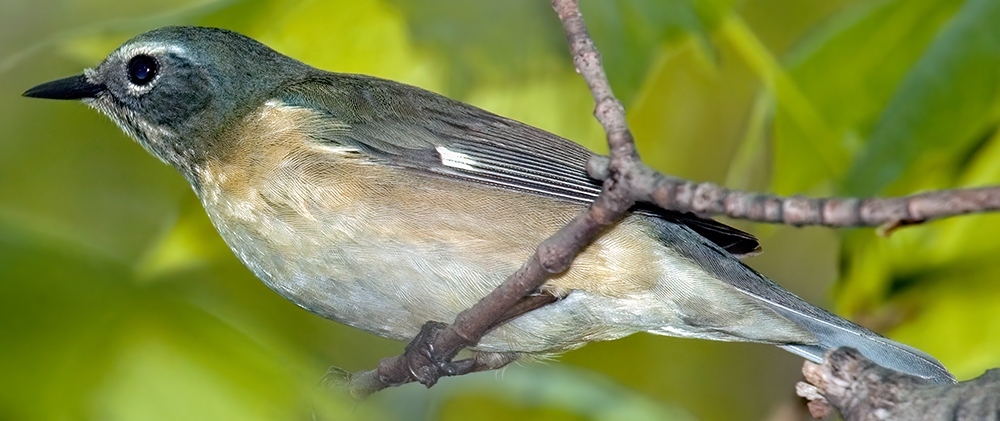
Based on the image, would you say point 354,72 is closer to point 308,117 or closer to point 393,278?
point 308,117

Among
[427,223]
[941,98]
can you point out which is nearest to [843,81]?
[941,98]

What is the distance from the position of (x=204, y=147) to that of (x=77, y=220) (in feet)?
5.90

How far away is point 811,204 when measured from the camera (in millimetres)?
1332

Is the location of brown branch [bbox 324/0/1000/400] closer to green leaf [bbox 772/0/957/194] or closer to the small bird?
the small bird

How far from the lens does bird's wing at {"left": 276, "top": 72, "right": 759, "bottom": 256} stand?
2746mm

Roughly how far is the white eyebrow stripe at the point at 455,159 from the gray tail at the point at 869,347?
982 millimetres

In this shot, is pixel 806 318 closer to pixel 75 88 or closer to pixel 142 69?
pixel 142 69

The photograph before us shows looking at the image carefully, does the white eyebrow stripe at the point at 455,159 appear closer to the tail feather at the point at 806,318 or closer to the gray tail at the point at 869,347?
the tail feather at the point at 806,318

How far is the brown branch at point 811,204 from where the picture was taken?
1190 mm

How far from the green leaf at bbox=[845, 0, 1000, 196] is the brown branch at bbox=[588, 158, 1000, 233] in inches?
67.4

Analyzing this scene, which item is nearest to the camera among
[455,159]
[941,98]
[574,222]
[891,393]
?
[891,393]

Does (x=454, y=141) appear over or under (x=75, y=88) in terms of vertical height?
over

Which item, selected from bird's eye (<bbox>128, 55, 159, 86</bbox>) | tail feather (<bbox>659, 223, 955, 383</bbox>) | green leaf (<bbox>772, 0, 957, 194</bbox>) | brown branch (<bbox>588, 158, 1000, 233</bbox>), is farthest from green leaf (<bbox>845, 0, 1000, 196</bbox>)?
bird's eye (<bbox>128, 55, 159, 86</bbox>)

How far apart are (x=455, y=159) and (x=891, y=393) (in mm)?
1569
